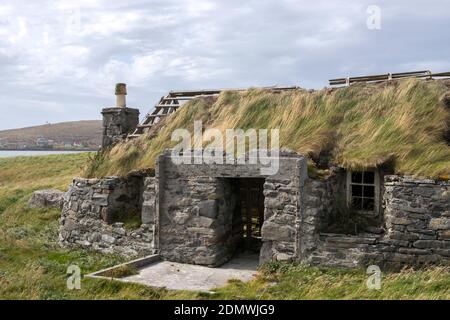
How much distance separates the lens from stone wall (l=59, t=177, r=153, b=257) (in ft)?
A: 40.2

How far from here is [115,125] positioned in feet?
47.7

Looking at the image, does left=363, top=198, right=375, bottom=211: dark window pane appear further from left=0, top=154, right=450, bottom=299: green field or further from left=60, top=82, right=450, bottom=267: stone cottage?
left=0, top=154, right=450, bottom=299: green field

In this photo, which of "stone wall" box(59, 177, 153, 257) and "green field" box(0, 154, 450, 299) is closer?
"green field" box(0, 154, 450, 299)

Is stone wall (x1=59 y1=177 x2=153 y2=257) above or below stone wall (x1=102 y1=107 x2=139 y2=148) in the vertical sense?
below

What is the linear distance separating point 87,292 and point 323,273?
4.65 metres

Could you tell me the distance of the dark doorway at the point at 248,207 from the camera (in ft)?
41.0

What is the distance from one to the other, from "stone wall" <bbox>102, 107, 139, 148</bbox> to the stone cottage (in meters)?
1.83

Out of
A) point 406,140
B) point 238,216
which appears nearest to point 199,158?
point 238,216

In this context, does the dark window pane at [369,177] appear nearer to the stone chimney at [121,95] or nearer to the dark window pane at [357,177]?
the dark window pane at [357,177]

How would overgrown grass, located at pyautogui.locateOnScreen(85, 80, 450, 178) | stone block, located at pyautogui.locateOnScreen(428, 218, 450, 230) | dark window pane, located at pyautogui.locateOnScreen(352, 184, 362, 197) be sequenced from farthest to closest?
dark window pane, located at pyautogui.locateOnScreen(352, 184, 362, 197), overgrown grass, located at pyautogui.locateOnScreen(85, 80, 450, 178), stone block, located at pyautogui.locateOnScreen(428, 218, 450, 230)

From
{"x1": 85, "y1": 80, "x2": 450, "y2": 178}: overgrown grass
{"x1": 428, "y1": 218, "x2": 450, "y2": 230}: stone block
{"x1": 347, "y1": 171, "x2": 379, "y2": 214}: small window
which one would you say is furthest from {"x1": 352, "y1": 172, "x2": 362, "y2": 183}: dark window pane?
{"x1": 428, "y1": 218, "x2": 450, "y2": 230}: stone block

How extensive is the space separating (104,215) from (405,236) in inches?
299

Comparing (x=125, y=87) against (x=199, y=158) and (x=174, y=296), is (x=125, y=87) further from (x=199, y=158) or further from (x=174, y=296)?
(x=174, y=296)

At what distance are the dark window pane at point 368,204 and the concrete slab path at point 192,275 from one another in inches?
114
